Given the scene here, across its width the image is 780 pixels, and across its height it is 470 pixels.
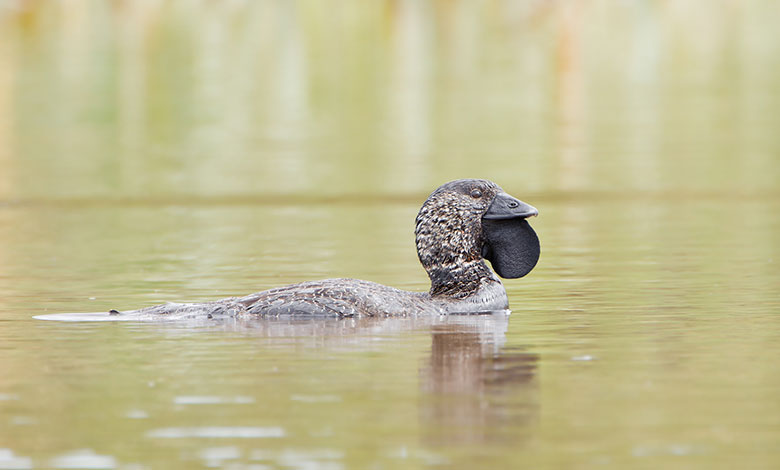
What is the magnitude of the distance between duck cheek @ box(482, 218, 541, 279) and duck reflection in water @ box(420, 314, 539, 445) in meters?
1.45

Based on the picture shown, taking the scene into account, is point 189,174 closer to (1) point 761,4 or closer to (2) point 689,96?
(2) point 689,96

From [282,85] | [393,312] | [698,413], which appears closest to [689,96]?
[282,85]

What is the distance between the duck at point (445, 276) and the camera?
1380 cm

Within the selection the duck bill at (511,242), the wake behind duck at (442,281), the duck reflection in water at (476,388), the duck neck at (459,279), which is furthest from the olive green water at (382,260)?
the duck neck at (459,279)

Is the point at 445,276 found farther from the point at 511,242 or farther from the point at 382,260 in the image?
the point at 382,260

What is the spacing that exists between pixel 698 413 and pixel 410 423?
1736mm

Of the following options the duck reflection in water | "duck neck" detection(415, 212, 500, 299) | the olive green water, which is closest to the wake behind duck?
"duck neck" detection(415, 212, 500, 299)

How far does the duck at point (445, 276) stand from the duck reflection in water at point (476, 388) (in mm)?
801

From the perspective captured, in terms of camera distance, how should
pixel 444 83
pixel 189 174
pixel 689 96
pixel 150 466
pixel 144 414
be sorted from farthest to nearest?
pixel 444 83 → pixel 689 96 → pixel 189 174 → pixel 144 414 → pixel 150 466

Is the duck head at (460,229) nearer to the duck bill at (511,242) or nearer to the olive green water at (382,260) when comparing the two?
the duck bill at (511,242)

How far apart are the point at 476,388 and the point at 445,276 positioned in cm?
415

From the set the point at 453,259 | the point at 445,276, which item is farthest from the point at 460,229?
the point at 445,276

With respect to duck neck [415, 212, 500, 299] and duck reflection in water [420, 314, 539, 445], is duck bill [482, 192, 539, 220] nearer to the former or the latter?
duck neck [415, 212, 500, 299]

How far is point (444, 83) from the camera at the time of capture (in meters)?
58.8
